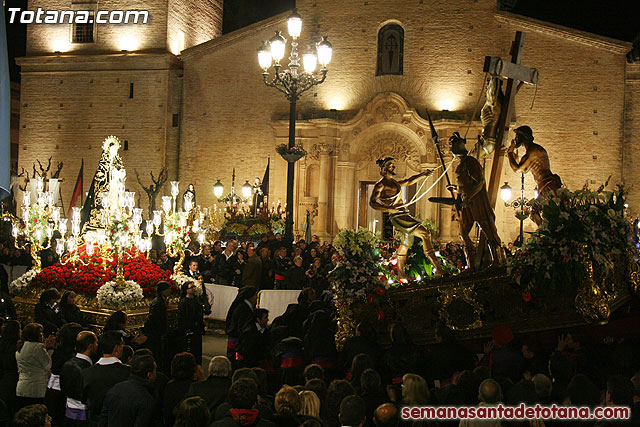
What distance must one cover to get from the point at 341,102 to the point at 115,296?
17901mm

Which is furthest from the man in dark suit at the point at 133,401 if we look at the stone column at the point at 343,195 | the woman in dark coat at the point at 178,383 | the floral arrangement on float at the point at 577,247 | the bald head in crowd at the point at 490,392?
the stone column at the point at 343,195

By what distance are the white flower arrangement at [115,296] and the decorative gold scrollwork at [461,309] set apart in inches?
180

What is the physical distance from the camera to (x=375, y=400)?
251 inches

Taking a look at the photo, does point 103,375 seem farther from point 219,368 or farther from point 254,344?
point 254,344

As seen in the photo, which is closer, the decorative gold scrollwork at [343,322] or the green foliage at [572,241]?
the green foliage at [572,241]

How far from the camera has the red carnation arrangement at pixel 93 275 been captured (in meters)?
11.4

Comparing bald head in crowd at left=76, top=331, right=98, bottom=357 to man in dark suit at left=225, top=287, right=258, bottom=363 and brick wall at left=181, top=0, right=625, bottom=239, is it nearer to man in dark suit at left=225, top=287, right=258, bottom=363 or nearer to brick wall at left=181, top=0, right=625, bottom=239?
man in dark suit at left=225, top=287, right=258, bottom=363

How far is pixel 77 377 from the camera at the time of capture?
22.2 ft

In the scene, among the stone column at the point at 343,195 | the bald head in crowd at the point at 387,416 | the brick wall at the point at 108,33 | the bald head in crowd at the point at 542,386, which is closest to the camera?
the bald head in crowd at the point at 387,416

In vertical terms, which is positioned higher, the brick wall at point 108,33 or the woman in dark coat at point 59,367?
the brick wall at point 108,33

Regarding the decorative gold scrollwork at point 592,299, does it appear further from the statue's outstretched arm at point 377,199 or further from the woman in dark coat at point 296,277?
the woman in dark coat at point 296,277

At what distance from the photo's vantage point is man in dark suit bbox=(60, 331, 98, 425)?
22.2 feet

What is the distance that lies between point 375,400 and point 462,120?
66.5 feet

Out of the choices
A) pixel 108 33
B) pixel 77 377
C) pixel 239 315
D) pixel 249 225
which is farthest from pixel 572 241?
pixel 108 33
